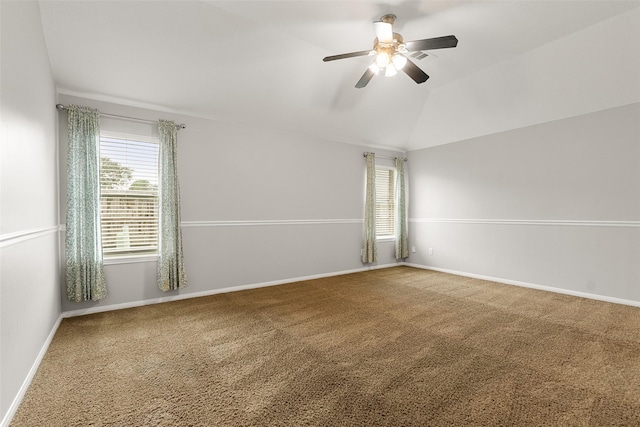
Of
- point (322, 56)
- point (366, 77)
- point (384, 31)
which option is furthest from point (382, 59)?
point (322, 56)

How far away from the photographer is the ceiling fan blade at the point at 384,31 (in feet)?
8.67

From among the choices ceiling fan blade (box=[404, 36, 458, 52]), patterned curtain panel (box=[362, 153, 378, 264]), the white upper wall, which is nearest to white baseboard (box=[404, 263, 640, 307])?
patterned curtain panel (box=[362, 153, 378, 264])

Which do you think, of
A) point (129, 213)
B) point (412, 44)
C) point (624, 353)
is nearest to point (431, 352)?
point (624, 353)

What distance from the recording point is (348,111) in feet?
16.0

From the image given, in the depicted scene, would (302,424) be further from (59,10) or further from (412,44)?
(59,10)

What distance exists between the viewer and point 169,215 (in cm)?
379

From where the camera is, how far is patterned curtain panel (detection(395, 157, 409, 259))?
623 centimetres

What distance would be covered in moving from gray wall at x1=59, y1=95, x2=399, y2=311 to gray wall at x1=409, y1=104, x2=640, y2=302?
1709mm

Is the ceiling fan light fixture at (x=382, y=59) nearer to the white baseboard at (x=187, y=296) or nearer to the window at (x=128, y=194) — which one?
the window at (x=128, y=194)

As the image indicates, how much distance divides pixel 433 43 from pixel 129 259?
4.02 m

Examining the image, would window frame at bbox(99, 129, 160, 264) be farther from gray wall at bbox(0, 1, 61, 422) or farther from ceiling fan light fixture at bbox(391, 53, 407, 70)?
ceiling fan light fixture at bbox(391, 53, 407, 70)

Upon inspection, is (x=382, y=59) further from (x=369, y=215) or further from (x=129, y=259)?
(x=129, y=259)

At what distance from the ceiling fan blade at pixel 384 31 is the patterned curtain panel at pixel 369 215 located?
3.06 m

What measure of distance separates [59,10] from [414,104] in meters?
4.71
